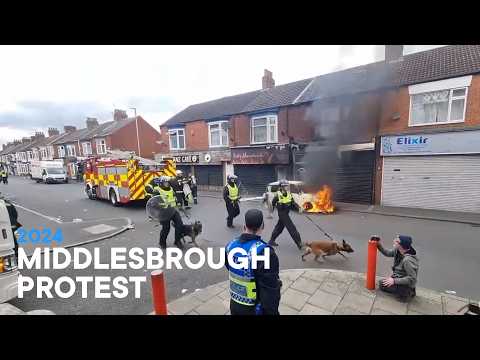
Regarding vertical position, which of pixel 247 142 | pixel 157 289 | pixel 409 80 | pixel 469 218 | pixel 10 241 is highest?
pixel 409 80

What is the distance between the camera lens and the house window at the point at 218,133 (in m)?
16.4

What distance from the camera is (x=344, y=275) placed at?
14.1 feet

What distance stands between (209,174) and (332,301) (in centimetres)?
1447

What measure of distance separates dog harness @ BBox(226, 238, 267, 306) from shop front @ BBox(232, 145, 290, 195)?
11.4 m

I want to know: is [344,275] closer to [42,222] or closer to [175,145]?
[42,222]

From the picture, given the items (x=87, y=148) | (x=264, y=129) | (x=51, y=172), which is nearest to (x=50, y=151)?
(x=87, y=148)

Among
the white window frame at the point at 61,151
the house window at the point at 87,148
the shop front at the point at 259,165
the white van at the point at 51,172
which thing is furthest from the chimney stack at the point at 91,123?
the shop front at the point at 259,165

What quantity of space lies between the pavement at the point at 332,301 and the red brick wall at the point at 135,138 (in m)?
24.0

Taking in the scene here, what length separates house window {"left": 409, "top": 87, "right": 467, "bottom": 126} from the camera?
30.3 feet

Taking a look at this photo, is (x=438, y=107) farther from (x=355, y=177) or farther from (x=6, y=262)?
(x=6, y=262)
